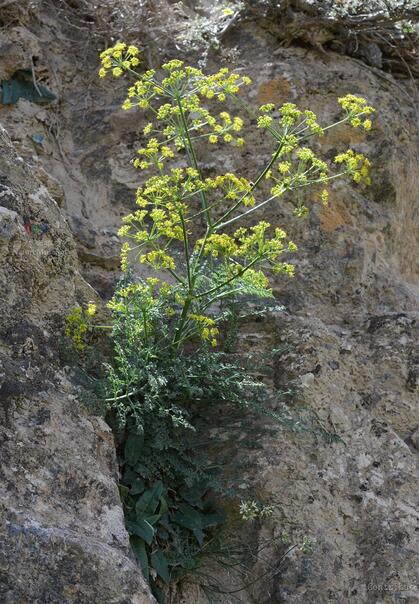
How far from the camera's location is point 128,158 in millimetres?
4395

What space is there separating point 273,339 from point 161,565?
3.50 feet

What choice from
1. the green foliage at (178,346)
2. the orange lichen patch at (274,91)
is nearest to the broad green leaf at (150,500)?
the green foliage at (178,346)

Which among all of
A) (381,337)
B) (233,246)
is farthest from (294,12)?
(233,246)

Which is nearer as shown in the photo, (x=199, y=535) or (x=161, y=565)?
(x=161, y=565)

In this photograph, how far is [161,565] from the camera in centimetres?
296

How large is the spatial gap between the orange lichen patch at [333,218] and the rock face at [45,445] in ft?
4.29

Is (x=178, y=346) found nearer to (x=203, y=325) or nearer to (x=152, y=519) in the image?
(x=203, y=325)

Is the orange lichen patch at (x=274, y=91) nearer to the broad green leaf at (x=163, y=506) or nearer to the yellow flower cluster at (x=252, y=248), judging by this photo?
the yellow flower cluster at (x=252, y=248)

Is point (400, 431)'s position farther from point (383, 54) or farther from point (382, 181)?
point (383, 54)

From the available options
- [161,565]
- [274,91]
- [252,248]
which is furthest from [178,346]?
[274,91]

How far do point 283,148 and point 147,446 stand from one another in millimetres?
1120

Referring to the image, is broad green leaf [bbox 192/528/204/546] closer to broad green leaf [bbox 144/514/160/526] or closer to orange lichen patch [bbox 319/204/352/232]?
broad green leaf [bbox 144/514/160/526]

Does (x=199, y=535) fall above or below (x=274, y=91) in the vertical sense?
below

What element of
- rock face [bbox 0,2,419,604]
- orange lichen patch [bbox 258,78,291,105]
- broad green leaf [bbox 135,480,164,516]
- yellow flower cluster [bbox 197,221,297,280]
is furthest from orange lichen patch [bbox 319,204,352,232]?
broad green leaf [bbox 135,480,164,516]
